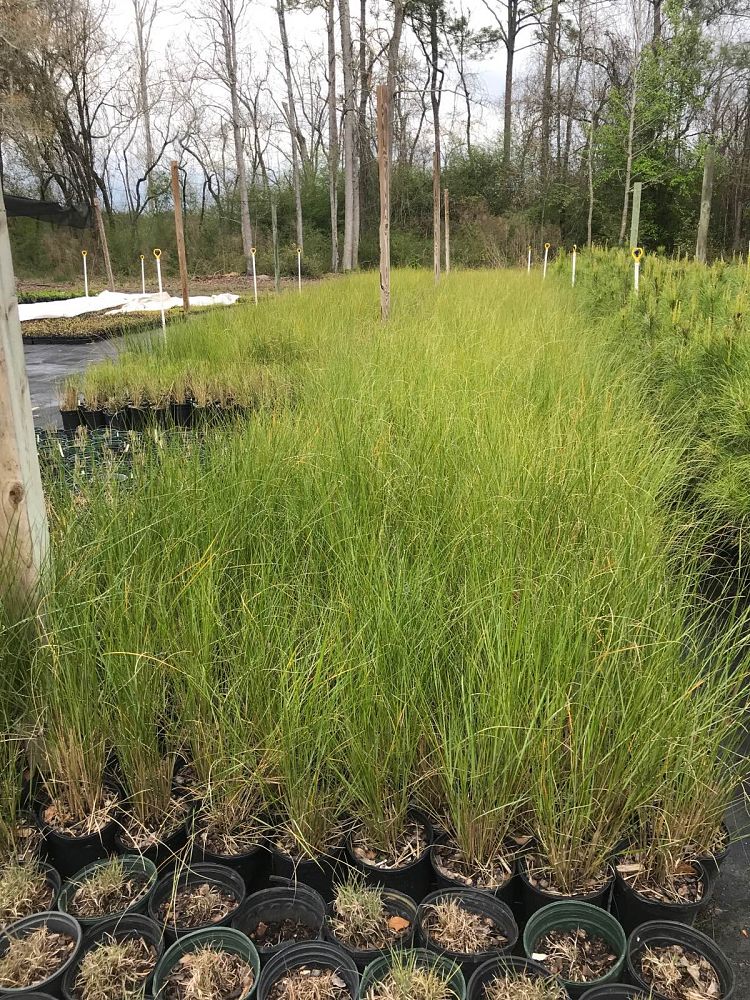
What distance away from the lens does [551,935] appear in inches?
50.9

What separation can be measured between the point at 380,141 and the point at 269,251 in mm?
18388

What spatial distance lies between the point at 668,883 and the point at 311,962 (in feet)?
2.31

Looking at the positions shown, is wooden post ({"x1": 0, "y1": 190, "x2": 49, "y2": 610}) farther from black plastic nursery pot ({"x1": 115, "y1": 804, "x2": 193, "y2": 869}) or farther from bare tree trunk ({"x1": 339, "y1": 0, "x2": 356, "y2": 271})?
bare tree trunk ({"x1": 339, "y1": 0, "x2": 356, "y2": 271})

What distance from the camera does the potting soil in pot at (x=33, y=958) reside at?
3.94 feet

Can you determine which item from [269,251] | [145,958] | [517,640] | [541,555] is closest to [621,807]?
[517,640]

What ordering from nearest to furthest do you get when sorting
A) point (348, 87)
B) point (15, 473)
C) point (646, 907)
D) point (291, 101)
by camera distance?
point (646, 907) < point (15, 473) < point (348, 87) < point (291, 101)

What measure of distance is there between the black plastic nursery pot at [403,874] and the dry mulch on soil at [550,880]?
0.65ft

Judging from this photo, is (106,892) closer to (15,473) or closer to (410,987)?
(410,987)

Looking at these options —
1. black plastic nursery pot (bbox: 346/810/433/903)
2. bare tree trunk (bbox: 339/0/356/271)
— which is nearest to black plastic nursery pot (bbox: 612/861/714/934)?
black plastic nursery pot (bbox: 346/810/433/903)

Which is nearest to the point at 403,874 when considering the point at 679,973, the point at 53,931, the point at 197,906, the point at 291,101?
the point at 197,906

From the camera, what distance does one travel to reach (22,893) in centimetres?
134

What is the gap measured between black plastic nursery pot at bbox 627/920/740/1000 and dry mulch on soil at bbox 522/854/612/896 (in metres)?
0.11

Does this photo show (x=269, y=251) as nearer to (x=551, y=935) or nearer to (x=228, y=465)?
(x=228, y=465)

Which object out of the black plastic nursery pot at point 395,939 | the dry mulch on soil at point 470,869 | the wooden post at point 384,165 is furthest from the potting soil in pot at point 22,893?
the wooden post at point 384,165
